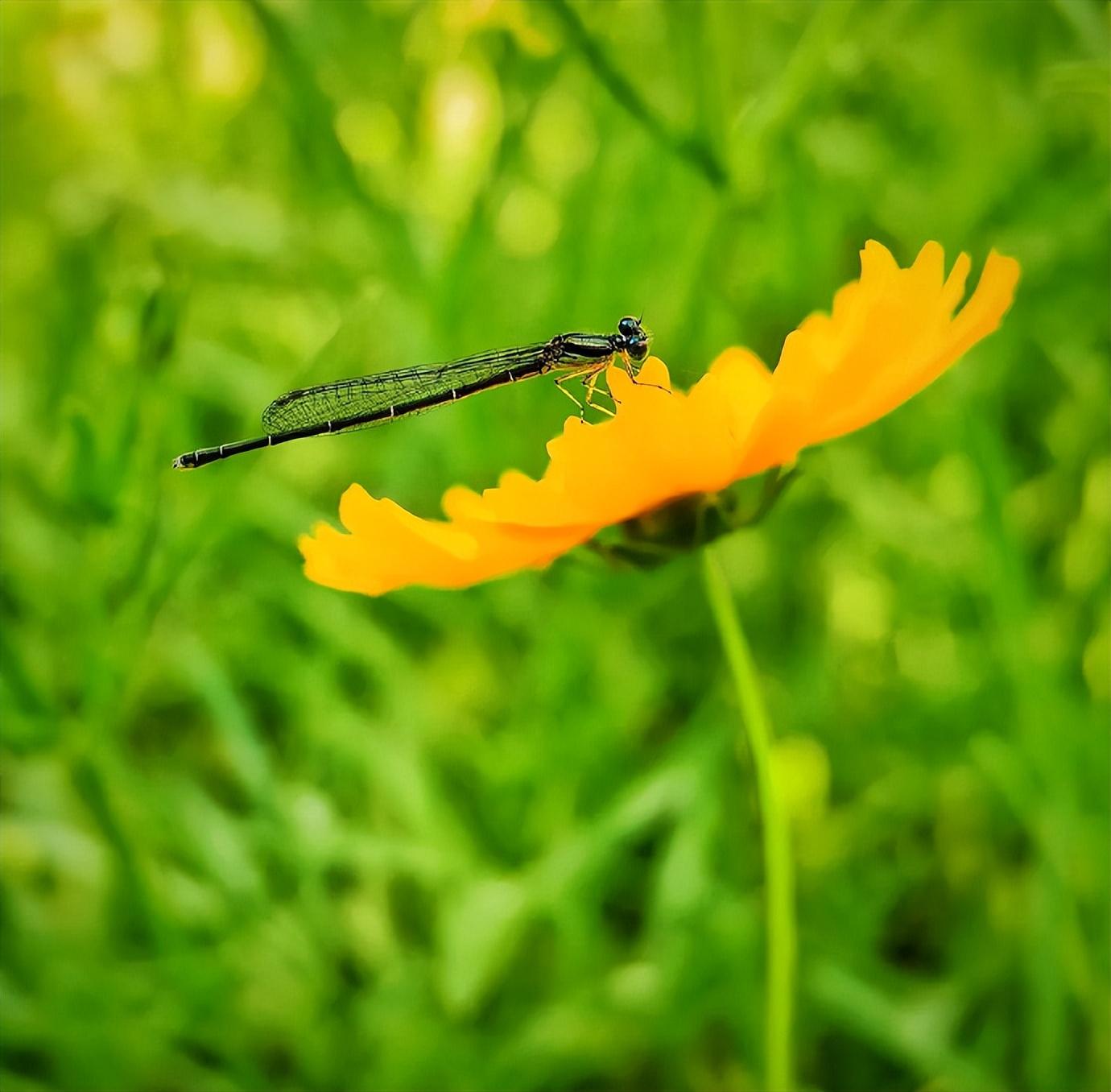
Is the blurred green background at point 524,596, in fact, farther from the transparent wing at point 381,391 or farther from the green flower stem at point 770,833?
the green flower stem at point 770,833

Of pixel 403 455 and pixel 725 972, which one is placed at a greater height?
pixel 403 455

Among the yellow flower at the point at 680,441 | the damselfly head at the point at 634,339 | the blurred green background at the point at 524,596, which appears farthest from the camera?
the blurred green background at the point at 524,596

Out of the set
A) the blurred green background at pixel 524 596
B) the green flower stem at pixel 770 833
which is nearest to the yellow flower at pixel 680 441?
the green flower stem at pixel 770 833

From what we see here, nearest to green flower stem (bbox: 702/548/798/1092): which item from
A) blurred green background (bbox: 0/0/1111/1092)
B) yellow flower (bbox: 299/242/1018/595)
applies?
yellow flower (bbox: 299/242/1018/595)

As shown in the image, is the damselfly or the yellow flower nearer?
the yellow flower

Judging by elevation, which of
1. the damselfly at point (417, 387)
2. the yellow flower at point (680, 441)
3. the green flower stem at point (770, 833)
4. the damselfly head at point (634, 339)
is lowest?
the green flower stem at point (770, 833)

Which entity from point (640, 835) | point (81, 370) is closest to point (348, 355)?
point (81, 370)

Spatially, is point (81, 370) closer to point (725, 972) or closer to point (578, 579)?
point (578, 579)

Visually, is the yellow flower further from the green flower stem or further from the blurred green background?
the blurred green background
